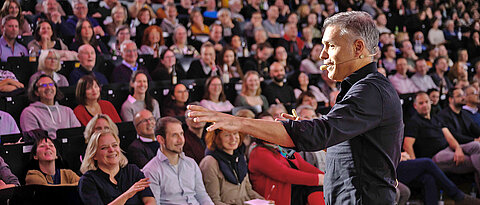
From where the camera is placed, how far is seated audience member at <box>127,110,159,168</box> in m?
3.73

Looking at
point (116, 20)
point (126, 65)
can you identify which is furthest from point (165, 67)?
point (116, 20)

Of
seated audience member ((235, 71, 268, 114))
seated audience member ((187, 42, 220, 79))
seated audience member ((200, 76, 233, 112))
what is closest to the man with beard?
seated audience member ((235, 71, 268, 114))

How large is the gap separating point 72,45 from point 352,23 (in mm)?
4272

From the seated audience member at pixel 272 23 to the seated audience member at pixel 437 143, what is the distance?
2.75 metres

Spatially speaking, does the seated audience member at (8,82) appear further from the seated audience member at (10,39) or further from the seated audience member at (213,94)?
the seated audience member at (213,94)

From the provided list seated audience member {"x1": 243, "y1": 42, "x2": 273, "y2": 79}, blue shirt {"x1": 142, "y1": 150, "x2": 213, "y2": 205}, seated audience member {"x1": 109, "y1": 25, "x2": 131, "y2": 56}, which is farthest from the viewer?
seated audience member {"x1": 243, "y1": 42, "x2": 273, "y2": 79}

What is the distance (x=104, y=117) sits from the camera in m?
3.71

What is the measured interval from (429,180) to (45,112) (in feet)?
9.89

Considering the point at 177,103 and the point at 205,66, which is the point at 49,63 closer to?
the point at 177,103

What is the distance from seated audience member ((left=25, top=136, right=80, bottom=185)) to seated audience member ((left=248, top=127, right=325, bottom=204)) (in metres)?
1.17

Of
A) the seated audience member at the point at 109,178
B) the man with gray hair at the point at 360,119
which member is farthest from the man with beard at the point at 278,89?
A: the man with gray hair at the point at 360,119

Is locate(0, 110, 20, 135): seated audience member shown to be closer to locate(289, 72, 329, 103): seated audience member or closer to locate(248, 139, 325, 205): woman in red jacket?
locate(248, 139, 325, 205): woman in red jacket

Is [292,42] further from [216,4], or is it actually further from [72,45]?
[72,45]

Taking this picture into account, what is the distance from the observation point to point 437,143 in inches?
204
